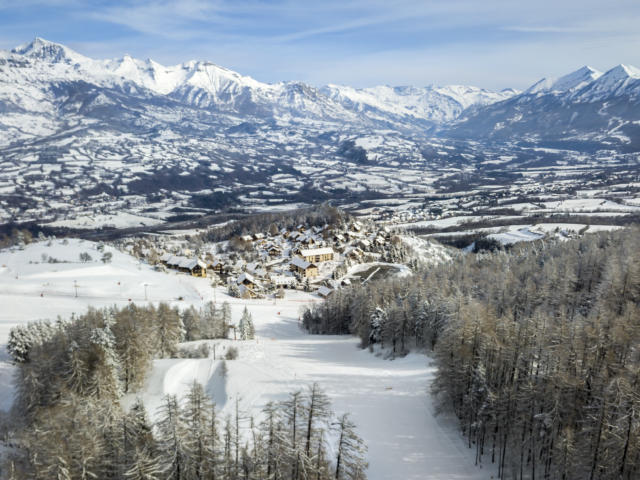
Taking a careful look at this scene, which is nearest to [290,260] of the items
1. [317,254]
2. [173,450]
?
[317,254]

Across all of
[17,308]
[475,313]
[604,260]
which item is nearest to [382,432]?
[475,313]

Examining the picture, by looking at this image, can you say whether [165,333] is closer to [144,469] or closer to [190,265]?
[144,469]

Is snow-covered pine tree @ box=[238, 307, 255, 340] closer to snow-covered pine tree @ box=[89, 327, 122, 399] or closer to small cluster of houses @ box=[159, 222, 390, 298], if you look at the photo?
snow-covered pine tree @ box=[89, 327, 122, 399]

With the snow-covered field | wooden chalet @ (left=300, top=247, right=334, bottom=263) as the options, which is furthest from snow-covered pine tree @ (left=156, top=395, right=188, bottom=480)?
wooden chalet @ (left=300, top=247, right=334, bottom=263)

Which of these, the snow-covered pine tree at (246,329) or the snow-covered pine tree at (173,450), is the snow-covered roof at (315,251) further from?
the snow-covered pine tree at (173,450)

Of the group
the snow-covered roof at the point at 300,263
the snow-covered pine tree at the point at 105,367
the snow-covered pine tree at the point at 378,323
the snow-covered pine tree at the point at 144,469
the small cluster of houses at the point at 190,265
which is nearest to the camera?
the snow-covered pine tree at the point at 144,469

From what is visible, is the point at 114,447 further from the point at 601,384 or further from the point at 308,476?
the point at 601,384

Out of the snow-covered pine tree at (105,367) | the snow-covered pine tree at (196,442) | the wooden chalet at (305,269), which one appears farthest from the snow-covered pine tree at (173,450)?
the wooden chalet at (305,269)
